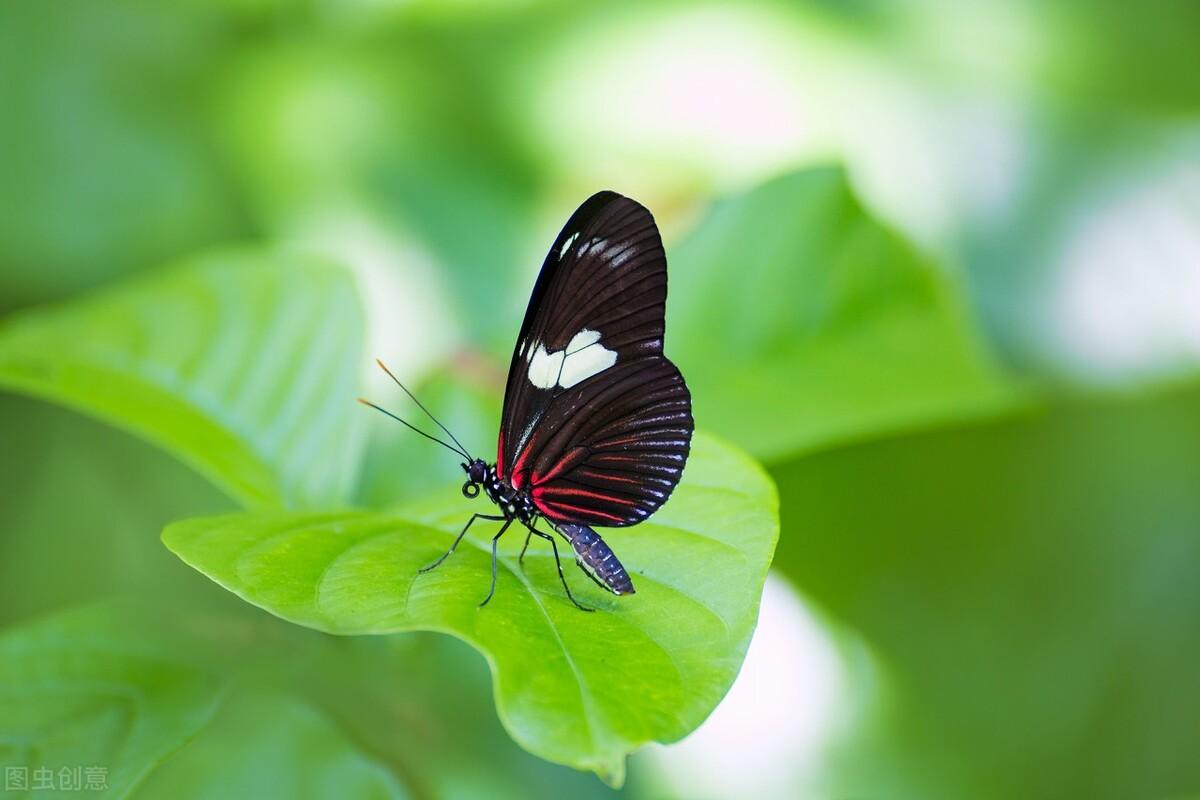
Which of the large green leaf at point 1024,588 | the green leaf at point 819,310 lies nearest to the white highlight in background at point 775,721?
the large green leaf at point 1024,588

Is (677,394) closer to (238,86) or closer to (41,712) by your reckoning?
(41,712)

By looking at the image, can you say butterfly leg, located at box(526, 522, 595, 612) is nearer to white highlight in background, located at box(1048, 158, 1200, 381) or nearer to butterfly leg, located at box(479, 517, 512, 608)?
butterfly leg, located at box(479, 517, 512, 608)

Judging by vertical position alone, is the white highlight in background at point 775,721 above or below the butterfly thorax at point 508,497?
below

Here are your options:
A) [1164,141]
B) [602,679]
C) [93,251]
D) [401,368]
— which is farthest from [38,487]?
[1164,141]

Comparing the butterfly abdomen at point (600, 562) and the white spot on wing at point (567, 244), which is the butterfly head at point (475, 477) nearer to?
the butterfly abdomen at point (600, 562)

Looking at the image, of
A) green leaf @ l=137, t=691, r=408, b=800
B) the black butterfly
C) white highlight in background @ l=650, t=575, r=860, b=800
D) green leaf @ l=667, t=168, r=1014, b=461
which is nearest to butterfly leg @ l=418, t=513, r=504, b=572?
the black butterfly
